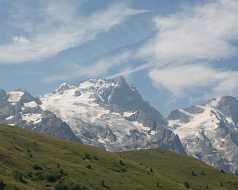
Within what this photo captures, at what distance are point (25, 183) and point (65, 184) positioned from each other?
16167 mm

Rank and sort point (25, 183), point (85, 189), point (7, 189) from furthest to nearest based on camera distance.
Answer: point (85, 189) → point (25, 183) → point (7, 189)

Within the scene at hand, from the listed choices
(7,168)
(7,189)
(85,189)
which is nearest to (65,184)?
(85,189)

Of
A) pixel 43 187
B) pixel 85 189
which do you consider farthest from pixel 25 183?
pixel 85 189

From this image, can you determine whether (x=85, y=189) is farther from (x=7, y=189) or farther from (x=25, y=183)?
(x=7, y=189)

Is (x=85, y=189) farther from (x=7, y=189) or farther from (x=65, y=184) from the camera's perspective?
(x=7, y=189)

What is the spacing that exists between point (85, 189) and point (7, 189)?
39168 mm

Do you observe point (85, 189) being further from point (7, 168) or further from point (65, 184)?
point (7, 168)

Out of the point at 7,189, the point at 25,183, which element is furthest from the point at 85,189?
the point at 7,189

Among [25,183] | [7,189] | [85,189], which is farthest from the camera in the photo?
[85,189]

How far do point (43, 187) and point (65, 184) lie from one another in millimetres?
8048

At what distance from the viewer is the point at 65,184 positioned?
199250mm

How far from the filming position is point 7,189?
544 ft

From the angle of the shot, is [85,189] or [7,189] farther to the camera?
[85,189]

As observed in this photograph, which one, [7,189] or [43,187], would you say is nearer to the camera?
[7,189]
